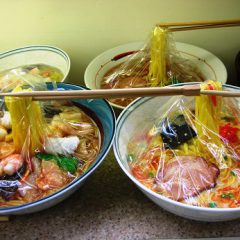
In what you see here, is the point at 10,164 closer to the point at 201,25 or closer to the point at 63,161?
the point at 63,161

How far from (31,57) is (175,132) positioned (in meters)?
A: 0.69

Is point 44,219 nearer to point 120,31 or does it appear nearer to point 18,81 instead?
point 18,81

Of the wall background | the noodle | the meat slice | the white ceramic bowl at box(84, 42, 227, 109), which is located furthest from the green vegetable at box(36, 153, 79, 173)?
the wall background

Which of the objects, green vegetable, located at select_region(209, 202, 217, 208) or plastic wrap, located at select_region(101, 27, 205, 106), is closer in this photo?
green vegetable, located at select_region(209, 202, 217, 208)

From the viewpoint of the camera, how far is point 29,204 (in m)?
0.73

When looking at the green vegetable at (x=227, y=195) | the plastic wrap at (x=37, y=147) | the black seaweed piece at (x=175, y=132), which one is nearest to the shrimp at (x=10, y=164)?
→ the plastic wrap at (x=37, y=147)

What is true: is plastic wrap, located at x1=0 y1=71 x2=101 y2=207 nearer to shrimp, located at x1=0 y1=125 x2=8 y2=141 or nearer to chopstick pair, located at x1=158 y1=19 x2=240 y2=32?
shrimp, located at x1=0 y1=125 x2=8 y2=141

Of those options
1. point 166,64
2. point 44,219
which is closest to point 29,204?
point 44,219

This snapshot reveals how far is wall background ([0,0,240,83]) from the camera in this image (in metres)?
1.20

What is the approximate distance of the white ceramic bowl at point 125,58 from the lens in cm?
115

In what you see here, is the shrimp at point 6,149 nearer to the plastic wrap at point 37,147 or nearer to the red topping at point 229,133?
the plastic wrap at point 37,147

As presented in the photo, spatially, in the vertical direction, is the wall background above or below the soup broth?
above

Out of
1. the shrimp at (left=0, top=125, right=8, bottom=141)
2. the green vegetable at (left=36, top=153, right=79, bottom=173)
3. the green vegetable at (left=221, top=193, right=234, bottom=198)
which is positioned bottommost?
the green vegetable at (left=221, top=193, right=234, bottom=198)

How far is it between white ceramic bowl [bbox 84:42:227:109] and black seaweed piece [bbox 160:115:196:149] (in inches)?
11.5
